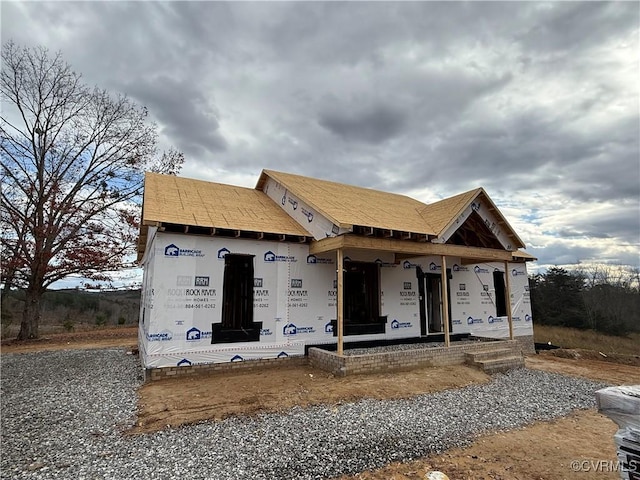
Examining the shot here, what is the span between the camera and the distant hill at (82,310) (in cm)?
2252

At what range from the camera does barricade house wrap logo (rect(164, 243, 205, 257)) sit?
7730 millimetres

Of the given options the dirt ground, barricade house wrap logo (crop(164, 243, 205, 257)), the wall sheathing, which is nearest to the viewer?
the dirt ground

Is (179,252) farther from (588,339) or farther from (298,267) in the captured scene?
(588,339)

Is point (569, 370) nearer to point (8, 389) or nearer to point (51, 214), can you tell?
point (8, 389)

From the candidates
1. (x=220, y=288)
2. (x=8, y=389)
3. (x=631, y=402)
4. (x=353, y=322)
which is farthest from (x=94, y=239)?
(x=631, y=402)

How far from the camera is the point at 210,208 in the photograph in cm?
921

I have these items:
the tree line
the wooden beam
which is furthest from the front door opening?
the tree line

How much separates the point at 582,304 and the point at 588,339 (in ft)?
22.8

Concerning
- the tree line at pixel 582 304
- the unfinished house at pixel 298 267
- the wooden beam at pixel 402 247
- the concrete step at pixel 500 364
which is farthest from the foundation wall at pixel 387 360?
the tree line at pixel 582 304

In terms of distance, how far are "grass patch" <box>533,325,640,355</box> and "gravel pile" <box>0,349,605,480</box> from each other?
16.2m

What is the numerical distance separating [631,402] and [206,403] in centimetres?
590

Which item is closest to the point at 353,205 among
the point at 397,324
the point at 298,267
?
the point at 298,267

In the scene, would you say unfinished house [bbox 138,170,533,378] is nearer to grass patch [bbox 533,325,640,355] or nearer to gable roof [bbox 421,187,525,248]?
gable roof [bbox 421,187,525,248]

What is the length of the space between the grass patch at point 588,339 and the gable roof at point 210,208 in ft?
61.5
